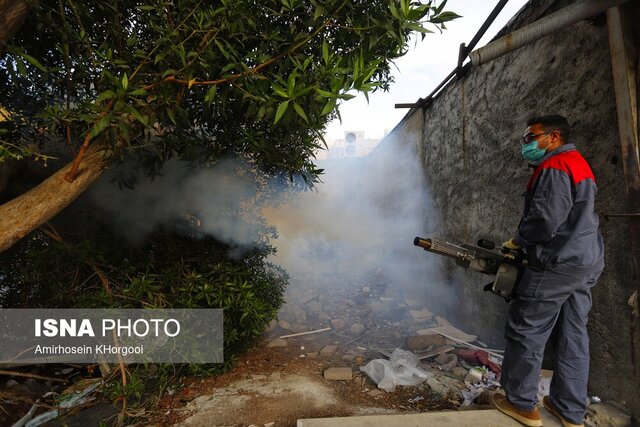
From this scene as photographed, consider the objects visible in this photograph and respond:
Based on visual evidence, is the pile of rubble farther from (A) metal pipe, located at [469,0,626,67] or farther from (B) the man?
(A) metal pipe, located at [469,0,626,67]

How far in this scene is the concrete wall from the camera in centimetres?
228

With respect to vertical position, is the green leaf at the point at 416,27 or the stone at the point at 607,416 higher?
the green leaf at the point at 416,27

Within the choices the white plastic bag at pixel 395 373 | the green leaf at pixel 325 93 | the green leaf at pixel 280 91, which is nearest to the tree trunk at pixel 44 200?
the green leaf at pixel 280 91

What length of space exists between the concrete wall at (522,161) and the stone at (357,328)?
4.35 ft

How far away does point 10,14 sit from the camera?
1.72m

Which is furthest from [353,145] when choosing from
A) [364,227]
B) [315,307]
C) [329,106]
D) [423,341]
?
[329,106]

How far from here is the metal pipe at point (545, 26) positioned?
207cm

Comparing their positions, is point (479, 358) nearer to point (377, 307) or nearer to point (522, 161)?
point (522, 161)

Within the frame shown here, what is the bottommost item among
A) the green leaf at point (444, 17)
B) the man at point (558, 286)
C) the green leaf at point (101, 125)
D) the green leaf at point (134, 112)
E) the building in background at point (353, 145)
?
the man at point (558, 286)

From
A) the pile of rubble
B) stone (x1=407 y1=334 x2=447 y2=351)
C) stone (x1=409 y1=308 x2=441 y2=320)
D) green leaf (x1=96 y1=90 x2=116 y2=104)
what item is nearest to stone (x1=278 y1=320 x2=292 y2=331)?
the pile of rubble

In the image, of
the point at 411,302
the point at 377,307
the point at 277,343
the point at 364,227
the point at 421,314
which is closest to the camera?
the point at 277,343

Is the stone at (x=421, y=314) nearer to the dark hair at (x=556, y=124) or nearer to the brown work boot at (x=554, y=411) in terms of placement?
the brown work boot at (x=554, y=411)

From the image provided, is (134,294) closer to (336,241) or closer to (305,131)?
(305,131)

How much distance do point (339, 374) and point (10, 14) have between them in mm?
3639
